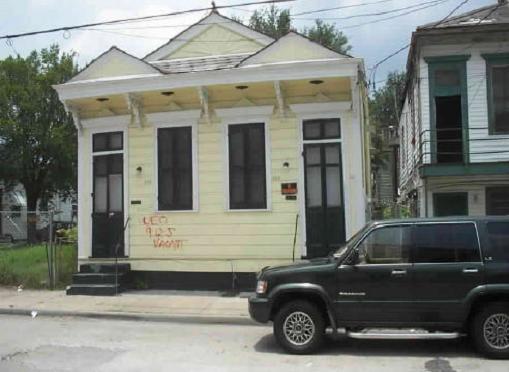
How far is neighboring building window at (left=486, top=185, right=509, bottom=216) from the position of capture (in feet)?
59.7

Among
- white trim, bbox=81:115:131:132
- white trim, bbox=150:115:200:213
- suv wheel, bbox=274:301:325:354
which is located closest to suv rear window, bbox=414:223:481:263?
suv wheel, bbox=274:301:325:354

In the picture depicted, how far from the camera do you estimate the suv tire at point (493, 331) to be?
8305 mm

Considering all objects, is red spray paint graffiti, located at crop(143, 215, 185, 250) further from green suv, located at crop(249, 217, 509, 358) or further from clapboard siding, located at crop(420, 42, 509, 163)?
clapboard siding, located at crop(420, 42, 509, 163)

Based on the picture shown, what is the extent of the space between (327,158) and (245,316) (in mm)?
4597

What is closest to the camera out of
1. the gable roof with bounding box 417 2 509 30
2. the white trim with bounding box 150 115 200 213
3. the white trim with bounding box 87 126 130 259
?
the white trim with bounding box 150 115 200 213

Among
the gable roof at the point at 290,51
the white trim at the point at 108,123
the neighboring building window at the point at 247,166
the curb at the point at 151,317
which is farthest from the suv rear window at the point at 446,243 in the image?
the white trim at the point at 108,123

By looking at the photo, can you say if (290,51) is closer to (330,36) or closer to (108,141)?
(108,141)

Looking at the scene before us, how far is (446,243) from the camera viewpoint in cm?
870

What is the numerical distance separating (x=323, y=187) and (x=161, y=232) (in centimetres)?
407

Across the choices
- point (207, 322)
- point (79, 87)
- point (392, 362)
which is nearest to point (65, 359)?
point (207, 322)

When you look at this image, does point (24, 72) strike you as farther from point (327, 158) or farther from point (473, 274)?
point (473, 274)

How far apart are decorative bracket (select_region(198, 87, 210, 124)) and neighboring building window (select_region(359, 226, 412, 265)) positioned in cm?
714

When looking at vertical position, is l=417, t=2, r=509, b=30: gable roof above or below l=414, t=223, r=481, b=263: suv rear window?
above

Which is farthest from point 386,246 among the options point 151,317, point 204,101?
point 204,101
